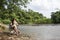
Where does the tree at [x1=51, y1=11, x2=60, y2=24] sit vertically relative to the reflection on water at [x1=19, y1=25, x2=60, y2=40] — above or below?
below

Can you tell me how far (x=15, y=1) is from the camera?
32.6m

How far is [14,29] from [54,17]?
111574 mm

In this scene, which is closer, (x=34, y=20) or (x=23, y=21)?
(x=23, y=21)

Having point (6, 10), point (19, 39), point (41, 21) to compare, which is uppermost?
point (6, 10)

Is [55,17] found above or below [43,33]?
below

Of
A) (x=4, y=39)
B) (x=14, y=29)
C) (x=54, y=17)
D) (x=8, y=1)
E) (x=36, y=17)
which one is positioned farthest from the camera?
(x=36, y=17)

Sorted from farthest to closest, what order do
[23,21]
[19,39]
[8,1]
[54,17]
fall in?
[54,17] → [23,21] → [8,1] → [19,39]

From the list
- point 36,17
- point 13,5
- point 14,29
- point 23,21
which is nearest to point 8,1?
point 13,5

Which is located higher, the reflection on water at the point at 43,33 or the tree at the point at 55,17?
the reflection on water at the point at 43,33

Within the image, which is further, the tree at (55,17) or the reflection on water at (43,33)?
the tree at (55,17)

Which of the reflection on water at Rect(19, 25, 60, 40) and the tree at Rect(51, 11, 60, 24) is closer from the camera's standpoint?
the reflection on water at Rect(19, 25, 60, 40)

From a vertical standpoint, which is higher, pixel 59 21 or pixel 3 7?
pixel 3 7

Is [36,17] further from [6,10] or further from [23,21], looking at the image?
[6,10]

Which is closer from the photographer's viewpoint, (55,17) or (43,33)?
(43,33)
